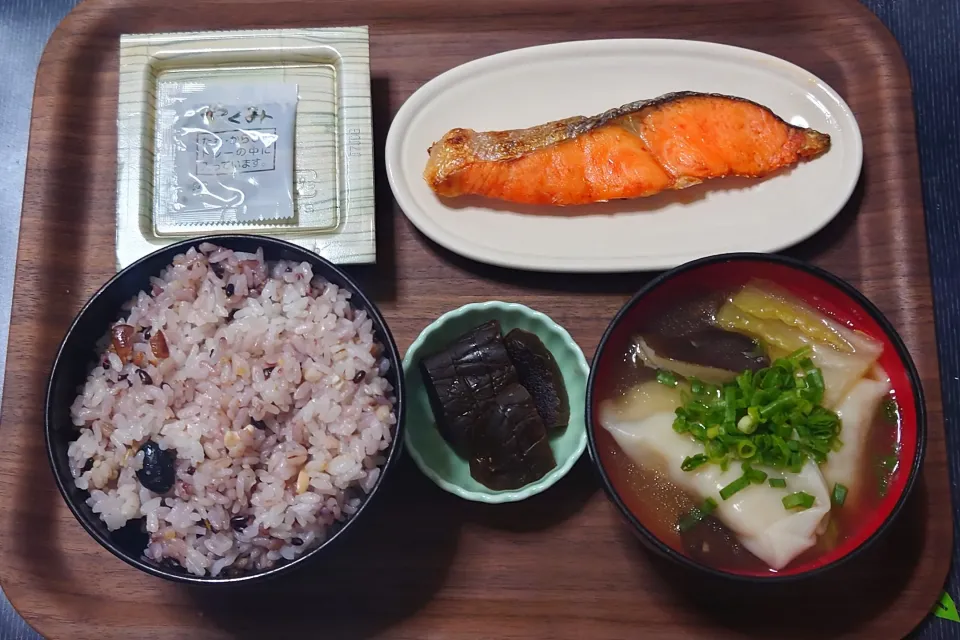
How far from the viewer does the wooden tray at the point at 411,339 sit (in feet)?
5.76

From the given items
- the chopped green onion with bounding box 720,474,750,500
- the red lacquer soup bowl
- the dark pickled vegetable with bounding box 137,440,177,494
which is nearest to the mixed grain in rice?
the dark pickled vegetable with bounding box 137,440,177,494

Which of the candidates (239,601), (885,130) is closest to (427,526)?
(239,601)

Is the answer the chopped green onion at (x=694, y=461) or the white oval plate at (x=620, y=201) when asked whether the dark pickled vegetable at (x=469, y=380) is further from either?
the chopped green onion at (x=694, y=461)

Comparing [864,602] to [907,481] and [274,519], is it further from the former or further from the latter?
[274,519]

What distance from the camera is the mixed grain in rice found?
1.52m

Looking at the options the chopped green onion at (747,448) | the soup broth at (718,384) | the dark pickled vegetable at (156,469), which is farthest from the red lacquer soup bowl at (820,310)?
the dark pickled vegetable at (156,469)

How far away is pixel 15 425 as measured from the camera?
6.07ft

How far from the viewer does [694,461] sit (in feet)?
5.11

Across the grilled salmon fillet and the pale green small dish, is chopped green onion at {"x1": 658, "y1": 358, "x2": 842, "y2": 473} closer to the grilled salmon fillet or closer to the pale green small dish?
the pale green small dish

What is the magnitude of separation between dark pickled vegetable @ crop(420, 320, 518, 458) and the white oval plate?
1.08ft

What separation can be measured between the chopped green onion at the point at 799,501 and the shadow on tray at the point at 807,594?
0.35 metres

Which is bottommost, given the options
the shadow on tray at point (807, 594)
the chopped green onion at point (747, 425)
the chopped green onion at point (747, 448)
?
the shadow on tray at point (807, 594)

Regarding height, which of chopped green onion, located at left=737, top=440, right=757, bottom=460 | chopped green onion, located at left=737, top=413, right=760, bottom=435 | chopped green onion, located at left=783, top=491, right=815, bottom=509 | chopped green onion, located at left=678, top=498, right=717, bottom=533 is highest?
chopped green onion, located at left=737, top=413, right=760, bottom=435

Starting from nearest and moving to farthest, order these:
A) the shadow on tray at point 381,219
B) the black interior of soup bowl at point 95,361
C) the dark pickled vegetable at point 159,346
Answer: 1. the black interior of soup bowl at point 95,361
2. the dark pickled vegetable at point 159,346
3. the shadow on tray at point 381,219
